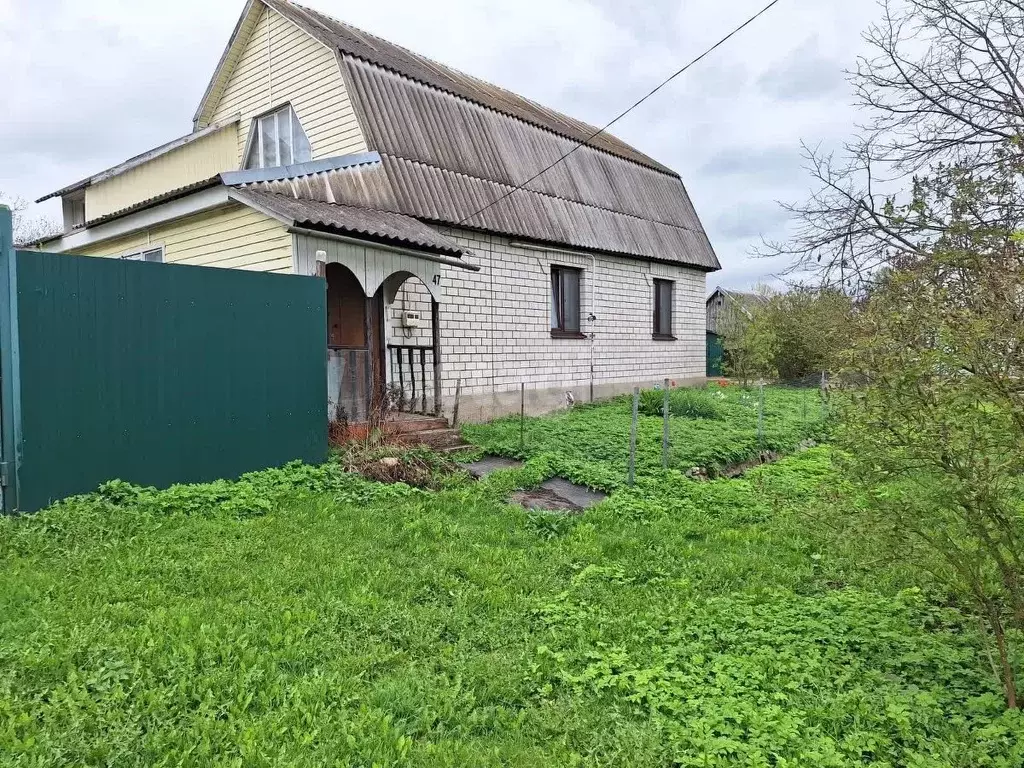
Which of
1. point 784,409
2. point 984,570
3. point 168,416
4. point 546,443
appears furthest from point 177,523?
point 784,409

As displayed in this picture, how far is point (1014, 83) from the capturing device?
833 centimetres

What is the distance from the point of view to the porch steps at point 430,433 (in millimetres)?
8102

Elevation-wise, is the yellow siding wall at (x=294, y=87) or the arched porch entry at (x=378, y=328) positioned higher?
the yellow siding wall at (x=294, y=87)

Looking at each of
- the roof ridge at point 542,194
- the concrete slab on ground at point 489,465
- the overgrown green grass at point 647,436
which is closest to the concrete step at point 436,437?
the overgrown green grass at point 647,436

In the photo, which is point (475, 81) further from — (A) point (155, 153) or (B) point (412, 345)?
(B) point (412, 345)

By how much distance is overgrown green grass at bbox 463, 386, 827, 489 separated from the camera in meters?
8.02

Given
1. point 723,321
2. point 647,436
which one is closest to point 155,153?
point 647,436

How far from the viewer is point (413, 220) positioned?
9.92 m

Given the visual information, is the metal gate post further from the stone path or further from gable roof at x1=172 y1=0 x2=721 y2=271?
gable roof at x1=172 y1=0 x2=721 y2=271

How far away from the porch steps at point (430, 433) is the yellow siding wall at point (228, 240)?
238cm

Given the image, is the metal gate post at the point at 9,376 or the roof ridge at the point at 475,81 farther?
the roof ridge at the point at 475,81

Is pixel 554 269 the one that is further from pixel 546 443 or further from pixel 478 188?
pixel 546 443

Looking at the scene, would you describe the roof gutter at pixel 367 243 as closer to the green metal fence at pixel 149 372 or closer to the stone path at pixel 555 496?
the green metal fence at pixel 149 372

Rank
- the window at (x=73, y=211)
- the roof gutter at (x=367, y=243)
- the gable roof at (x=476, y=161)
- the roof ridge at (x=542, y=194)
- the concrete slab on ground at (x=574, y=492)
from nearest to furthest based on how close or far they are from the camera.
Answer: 1. the concrete slab on ground at (x=574, y=492)
2. the roof gutter at (x=367, y=243)
3. the gable roof at (x=476, y=161)
4. the roof ridge at (x=542, y=194)
5. the window at (x=73, y=211)
